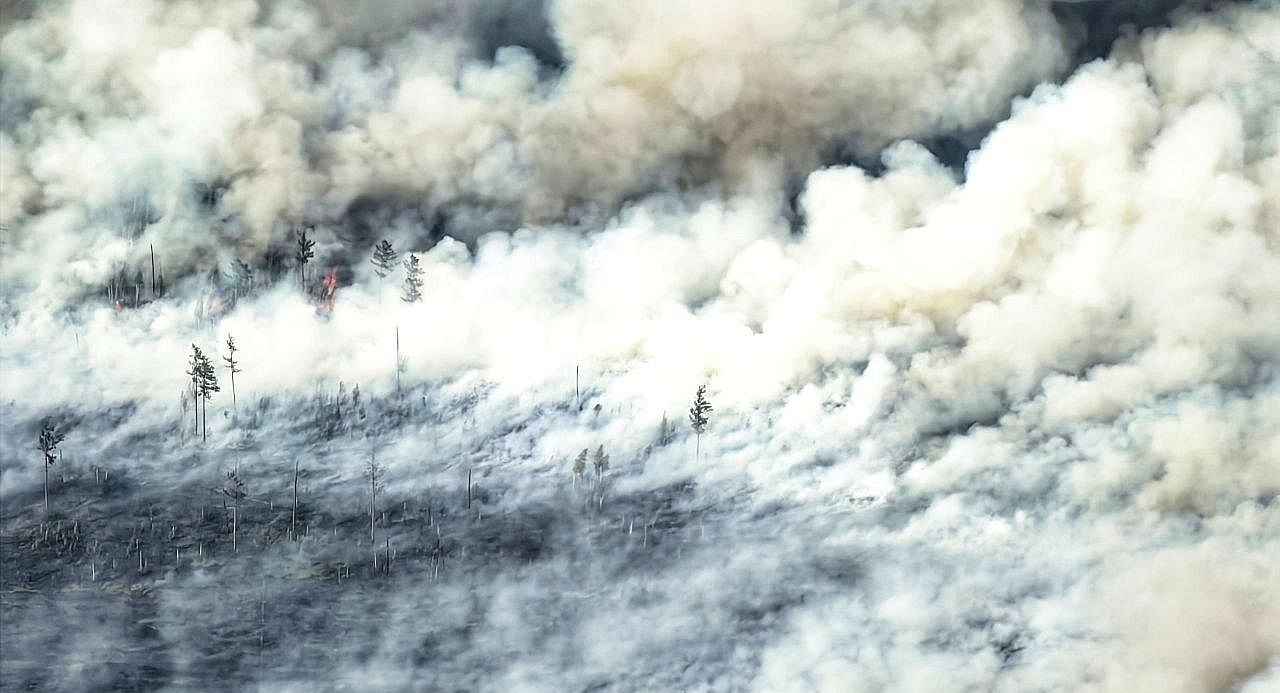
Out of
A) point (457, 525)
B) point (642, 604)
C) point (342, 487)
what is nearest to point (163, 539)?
point (342, 487)

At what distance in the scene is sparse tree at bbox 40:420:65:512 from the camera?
150000 mm

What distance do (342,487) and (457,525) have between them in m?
11.9

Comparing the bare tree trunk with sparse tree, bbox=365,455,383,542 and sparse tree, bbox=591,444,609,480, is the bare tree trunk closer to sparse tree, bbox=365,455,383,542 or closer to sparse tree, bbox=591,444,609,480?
sparse tree, bbox=365,455,383,542

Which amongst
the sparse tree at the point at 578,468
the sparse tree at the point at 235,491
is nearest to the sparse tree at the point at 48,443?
the sparse tree at the point at 235,491

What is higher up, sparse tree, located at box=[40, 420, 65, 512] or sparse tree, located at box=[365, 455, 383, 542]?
sparse tree, located at box=[40, 420, 65, 512]

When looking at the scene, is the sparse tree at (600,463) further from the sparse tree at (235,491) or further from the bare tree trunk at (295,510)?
the sparse tree at (235,491)

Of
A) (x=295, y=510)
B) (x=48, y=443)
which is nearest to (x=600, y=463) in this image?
(x=295, y=510)

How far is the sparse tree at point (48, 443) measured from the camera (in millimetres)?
150000

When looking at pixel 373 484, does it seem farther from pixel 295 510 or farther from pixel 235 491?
pixel 235 491

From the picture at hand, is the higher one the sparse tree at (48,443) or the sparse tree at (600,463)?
the sparse tree at (48,443)

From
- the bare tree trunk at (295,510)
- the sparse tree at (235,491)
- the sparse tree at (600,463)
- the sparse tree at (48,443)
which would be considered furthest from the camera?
the sparse tree at (600,463)

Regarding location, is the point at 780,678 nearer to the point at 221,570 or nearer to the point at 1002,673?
the point at 1002,673

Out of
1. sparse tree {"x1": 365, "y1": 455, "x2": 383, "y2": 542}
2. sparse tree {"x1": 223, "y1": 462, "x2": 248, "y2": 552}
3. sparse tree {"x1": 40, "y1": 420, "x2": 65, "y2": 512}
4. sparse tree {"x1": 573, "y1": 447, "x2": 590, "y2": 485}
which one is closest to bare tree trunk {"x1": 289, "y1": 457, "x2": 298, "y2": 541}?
sparse tree {"x1": 223, "y1": 462, "x2": 248, "y2": 552}

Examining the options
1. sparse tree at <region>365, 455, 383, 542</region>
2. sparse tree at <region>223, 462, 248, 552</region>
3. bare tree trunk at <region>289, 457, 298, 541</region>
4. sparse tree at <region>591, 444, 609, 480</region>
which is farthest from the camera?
sparse tree at <region>591, 444, 609, 480</region>
